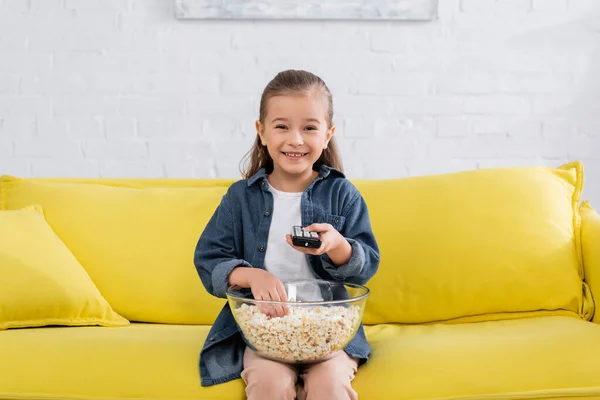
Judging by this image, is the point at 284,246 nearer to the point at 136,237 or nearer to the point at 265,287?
the point at 265,287

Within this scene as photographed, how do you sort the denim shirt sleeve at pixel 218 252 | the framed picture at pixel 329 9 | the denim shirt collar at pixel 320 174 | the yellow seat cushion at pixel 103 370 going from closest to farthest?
the yellow seat cushion at pixel 103 370 → the denim shirt sleeve at pixel 218 252 → the denim shirt collar at pixel 320 174 → the framed picture at pixel 329 9

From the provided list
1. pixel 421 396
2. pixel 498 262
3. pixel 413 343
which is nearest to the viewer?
pixel 421 396

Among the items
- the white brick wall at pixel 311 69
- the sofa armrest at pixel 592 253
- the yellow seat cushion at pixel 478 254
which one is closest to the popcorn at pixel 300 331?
the yellow seat cushion at pixel 478 254

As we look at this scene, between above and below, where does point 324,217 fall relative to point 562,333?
above

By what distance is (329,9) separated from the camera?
8.03 feet

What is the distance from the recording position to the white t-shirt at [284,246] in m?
1.58

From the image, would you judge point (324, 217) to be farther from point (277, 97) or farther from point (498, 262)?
point (498, 262)

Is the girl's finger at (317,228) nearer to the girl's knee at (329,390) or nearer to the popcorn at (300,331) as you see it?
the popcorn at (300,331)

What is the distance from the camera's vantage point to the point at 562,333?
158 cm

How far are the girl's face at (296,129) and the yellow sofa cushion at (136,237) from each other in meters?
0.45

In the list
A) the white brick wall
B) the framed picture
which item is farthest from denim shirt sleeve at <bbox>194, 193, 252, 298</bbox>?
the framed picture

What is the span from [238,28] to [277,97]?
960mm

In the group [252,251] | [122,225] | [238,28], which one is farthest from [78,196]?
[238,28]

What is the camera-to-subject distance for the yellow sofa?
150 centimetres
